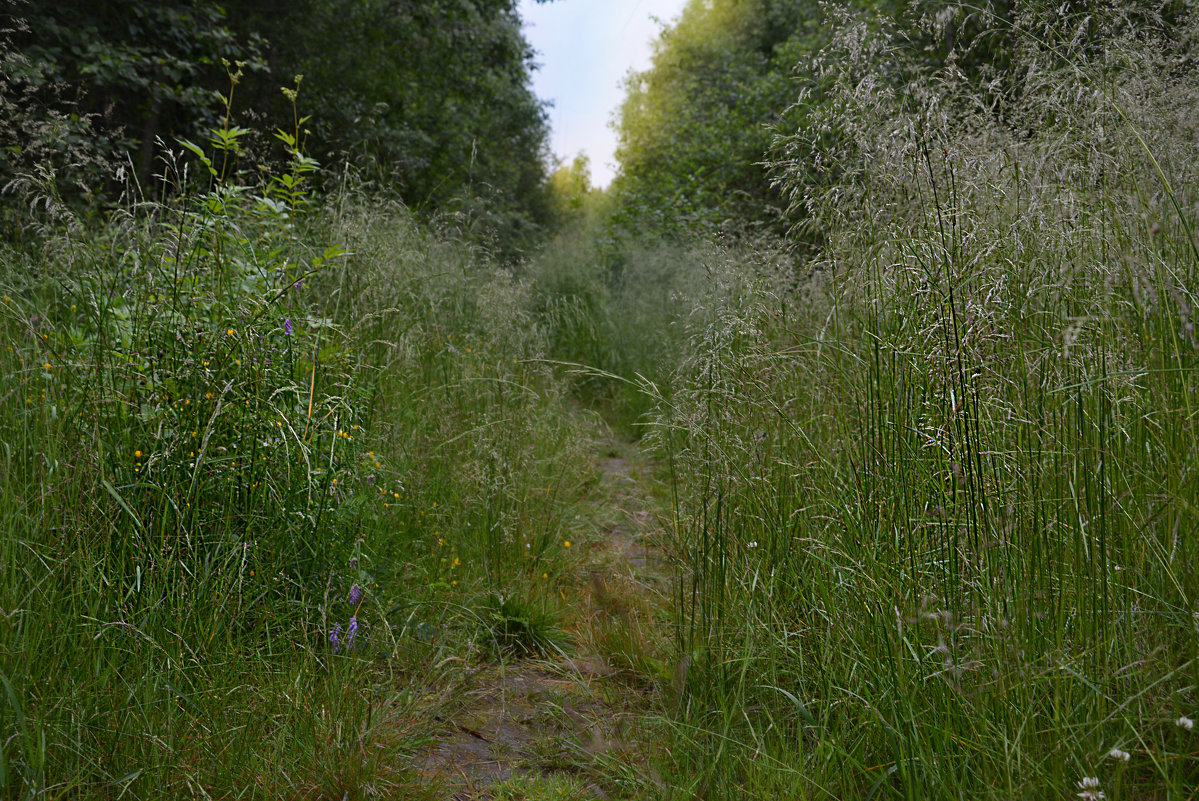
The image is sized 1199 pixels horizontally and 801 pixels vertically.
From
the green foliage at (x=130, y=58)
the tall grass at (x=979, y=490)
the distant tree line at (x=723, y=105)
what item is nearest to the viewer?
the tall grass at (x=979, y=490)

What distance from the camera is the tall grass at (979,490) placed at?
1245 mm

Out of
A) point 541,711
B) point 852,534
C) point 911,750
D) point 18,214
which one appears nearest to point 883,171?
point 852,534

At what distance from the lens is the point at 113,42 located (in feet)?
23.5

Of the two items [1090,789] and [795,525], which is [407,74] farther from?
[1090,789]

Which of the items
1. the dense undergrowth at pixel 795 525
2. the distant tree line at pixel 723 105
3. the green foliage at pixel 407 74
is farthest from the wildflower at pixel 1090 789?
the green foliage at pixel 407 74

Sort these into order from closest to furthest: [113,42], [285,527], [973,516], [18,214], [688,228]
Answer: [973,516] → [285,527] → [18,214] → [113,42] → [688,228]

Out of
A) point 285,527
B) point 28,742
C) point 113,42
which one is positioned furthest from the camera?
point 113,42

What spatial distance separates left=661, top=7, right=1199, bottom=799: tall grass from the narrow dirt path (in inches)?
8.2

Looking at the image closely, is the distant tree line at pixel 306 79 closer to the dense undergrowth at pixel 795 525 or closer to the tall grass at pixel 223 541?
the tall grass at pixel 223 541

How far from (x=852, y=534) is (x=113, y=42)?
8731 millimetres

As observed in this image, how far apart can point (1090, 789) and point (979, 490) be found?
52 centimetres

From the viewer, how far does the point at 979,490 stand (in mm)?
1391

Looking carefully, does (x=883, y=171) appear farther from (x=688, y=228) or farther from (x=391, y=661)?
(x=688, y=228)

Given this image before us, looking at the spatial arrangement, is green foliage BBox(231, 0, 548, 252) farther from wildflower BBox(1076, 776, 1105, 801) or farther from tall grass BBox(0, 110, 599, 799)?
wildflower BBox(1076, 776, 1105, 801)
